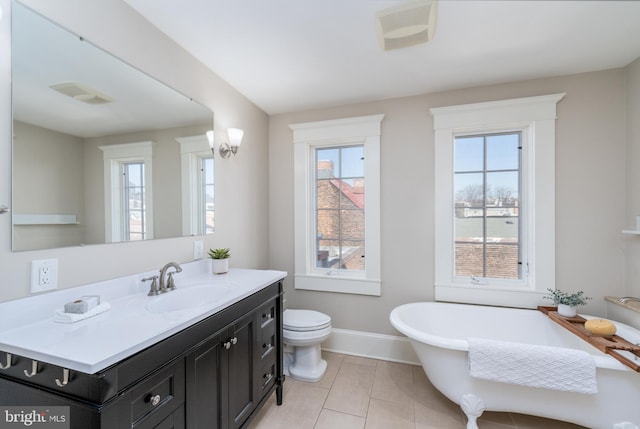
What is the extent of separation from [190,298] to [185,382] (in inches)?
20.8

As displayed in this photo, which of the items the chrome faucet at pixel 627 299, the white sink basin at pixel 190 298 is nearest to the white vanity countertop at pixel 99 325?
the white sink basin at pixel 190 298

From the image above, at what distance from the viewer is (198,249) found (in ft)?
6.05

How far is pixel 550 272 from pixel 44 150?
3178 millimetres

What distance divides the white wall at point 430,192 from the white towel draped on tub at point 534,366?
0.84 m

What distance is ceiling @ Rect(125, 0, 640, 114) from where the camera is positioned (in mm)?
1392

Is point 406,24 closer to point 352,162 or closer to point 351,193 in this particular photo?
point 352,162

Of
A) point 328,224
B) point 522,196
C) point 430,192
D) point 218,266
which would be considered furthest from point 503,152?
point 218,266

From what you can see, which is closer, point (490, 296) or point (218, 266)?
point (218, 266)

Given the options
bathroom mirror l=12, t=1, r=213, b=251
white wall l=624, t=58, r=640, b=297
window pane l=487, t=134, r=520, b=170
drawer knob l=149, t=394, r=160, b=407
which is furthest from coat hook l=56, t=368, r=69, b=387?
white wall l=624, t=58, r=640, b=297

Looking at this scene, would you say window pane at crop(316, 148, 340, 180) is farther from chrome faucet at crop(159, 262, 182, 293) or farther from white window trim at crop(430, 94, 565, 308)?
chrome faucet at crop(159, 262, 182, 293)

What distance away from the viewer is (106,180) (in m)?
1.30

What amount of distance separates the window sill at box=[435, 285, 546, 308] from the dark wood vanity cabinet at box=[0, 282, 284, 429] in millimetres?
1511

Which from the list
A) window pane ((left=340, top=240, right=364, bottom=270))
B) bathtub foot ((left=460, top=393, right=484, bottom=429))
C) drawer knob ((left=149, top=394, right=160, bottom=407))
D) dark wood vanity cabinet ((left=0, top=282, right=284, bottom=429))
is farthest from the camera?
window pane ((left=340, top=240, right=364, bottom=270))

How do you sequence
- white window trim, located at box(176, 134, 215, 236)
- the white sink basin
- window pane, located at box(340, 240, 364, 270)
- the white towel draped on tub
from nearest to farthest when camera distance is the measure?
the white sink basin
the white towel draped on tub
white window trim, located at box(176, 134, 215, 236)
window pane, located at box(340, 240, 364, 270)
